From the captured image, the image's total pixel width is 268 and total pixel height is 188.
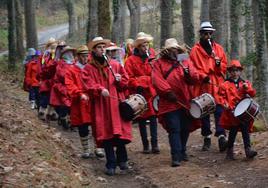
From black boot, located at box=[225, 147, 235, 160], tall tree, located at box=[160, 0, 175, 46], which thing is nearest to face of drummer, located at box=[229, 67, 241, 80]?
black boot, located at box=[225, 147, 235, 160]

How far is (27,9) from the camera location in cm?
2866

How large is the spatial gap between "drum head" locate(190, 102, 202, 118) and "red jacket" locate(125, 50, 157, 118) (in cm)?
156

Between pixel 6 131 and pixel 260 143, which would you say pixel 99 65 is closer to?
pixel 6 131

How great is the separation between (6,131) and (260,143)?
15.8ft

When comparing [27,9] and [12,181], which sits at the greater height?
[27,9]

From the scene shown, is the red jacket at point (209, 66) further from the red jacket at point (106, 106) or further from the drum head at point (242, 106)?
the red jacket at point (106, 106)

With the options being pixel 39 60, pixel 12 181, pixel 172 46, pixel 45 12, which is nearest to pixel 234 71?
pixel 172 46

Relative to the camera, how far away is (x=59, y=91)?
14609 millimetres

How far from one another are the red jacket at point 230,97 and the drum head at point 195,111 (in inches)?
22.9

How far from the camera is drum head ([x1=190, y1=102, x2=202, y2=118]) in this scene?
10039 mm

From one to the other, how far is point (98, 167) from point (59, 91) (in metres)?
4.18

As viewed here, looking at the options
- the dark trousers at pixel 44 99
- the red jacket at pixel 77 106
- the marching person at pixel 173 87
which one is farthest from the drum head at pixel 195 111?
the dark trousers at pixel 44 99

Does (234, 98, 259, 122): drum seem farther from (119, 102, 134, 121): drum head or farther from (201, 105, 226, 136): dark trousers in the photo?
(119, 102, 134, 121): drum head

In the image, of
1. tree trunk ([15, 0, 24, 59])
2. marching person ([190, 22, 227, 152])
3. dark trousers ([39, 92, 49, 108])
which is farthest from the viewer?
tree trunk ([15, 0, 24, 59])
